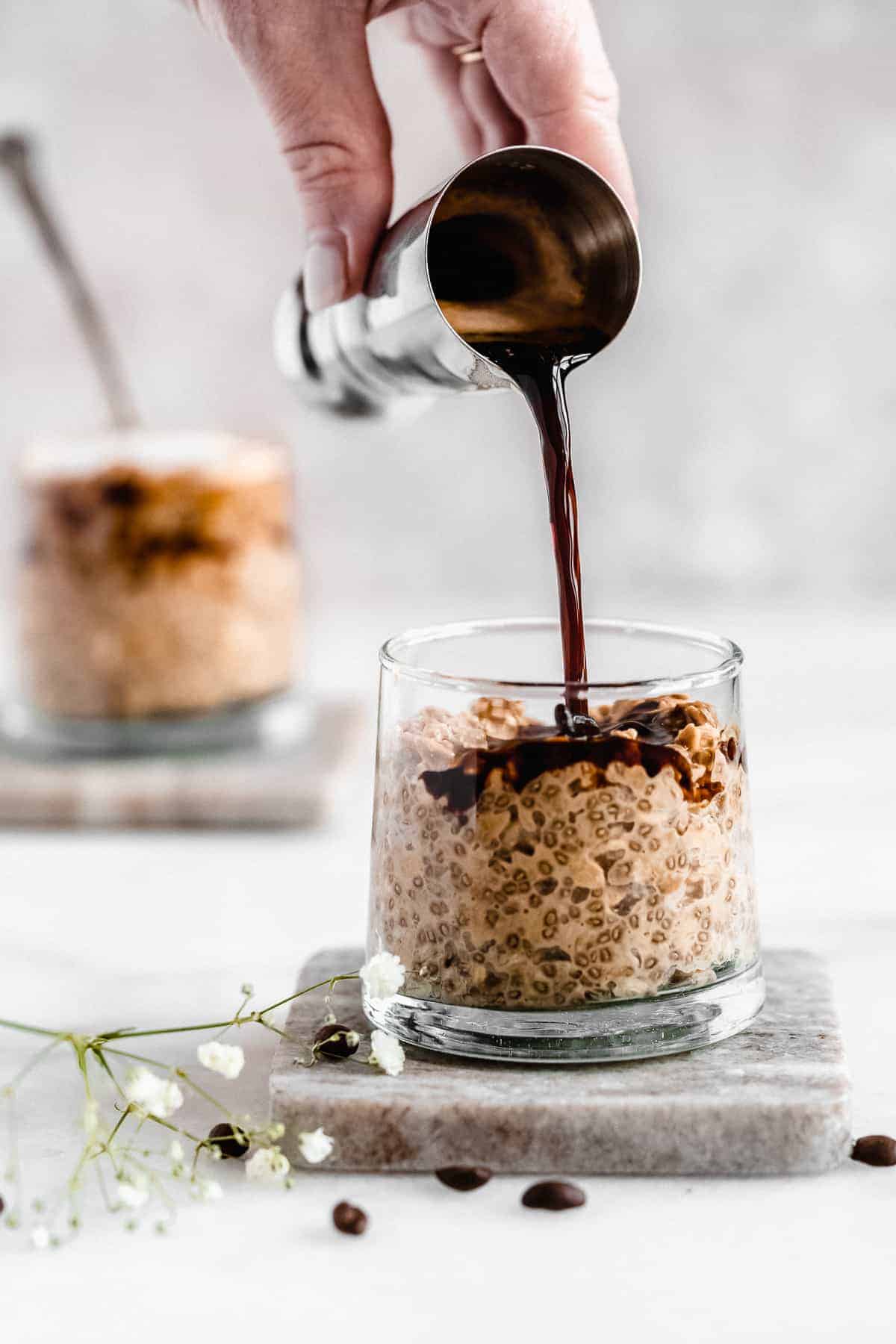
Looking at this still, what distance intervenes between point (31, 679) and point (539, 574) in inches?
41.9

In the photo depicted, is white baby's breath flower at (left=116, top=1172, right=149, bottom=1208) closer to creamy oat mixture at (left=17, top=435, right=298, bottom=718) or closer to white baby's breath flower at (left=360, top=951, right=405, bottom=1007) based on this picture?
white baby's breath flower at (left=360, top=951, right=405, bottom=1007)

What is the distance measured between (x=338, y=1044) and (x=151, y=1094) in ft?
0.44

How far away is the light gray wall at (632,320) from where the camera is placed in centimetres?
239

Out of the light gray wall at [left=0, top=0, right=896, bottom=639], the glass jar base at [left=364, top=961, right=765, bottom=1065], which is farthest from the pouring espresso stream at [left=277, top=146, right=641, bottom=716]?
the light gray wall at [left=0, top=0, right=896, bottom=639]

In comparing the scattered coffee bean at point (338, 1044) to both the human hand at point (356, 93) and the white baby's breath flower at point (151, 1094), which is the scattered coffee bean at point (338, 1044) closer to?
the white baby's breath flower at point (151, 1094)

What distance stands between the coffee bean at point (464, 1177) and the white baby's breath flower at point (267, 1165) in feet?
0.28

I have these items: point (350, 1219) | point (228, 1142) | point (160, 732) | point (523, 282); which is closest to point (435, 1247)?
point (350, 1219)

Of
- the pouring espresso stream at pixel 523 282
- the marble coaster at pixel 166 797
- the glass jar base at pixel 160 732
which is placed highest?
the pouring espresso stream at pixel 523 282

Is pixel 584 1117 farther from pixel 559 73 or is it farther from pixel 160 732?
pixel 160 732

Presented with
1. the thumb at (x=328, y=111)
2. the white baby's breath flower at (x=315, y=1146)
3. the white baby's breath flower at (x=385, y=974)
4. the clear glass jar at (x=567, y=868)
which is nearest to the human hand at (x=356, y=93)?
the thumb at (x=328, y=111)

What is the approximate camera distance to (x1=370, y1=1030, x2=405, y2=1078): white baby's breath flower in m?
0.91

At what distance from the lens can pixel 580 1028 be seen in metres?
0.92

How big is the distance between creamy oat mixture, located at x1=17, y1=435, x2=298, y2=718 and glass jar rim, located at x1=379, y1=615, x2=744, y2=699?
0.73 metres

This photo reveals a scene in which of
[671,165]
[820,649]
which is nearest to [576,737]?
[820,649]
